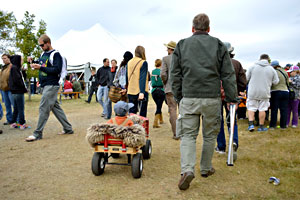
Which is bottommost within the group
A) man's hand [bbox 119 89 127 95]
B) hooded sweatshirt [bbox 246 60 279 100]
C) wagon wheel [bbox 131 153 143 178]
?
wagon wheel [bbox 131 153 143 178]

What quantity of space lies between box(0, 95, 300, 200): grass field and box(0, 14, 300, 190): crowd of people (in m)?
0.32

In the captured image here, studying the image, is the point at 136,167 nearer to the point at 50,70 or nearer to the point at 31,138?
the point at 50,70

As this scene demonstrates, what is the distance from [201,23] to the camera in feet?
12.0

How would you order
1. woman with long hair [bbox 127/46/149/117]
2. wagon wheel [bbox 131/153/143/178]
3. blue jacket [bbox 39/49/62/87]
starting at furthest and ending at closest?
1. blue jacket [bbox 39/49/62/87]
2. woman with long hair [bbox 127/46/149/117]
3. wagon wheel [bbox 131/153/143/178]

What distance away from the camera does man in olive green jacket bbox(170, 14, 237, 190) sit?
350 centimetres

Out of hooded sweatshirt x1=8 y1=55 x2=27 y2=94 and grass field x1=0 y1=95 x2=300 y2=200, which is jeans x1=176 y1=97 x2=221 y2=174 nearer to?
grass field x1=0 y1=95 x2=300 y2=200

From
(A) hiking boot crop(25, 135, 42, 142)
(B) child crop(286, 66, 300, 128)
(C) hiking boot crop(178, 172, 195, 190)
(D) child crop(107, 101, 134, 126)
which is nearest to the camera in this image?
(C) hiking boot crop(178, 172, 195, 190)

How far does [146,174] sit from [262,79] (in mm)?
4507

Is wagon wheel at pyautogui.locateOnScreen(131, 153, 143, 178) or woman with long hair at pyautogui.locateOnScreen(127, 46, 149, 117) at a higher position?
woman with long hair at pyautogui.locateOnScreen(127, 46, 149, 117)

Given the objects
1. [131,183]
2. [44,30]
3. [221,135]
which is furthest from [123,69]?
[44,30]

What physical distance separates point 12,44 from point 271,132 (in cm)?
2132

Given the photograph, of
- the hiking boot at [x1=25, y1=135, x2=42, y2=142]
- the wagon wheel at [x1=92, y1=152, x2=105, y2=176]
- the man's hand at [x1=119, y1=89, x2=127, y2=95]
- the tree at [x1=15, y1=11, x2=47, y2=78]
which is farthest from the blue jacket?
the tree at [x1=15, y1=11, x2=47, y2=78]

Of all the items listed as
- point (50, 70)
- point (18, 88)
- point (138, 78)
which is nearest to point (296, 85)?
point (138, 78)

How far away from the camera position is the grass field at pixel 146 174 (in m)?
3.41
